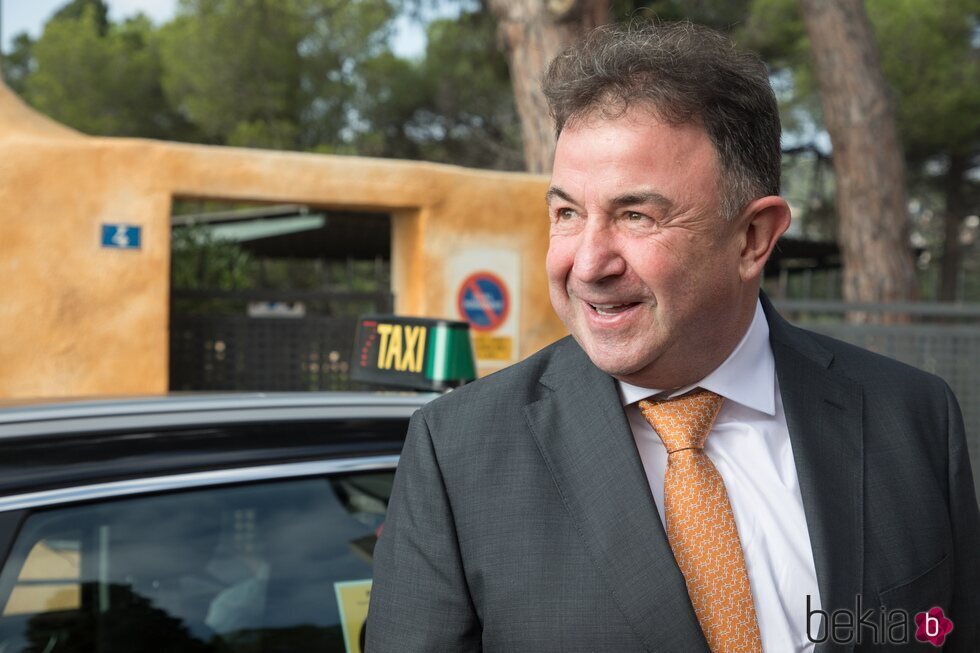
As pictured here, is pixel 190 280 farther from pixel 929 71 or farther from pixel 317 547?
pixel 929 71

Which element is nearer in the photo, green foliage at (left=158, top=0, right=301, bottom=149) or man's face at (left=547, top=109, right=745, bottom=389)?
man's face at (left=547, top=109, right=745, bottom=389)

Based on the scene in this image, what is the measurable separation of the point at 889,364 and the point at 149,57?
31.2 meters

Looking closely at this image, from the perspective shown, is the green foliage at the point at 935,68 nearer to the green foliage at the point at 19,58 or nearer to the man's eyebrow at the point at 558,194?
the man's eyebrow at the point at 558,194

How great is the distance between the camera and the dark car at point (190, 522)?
1784 mm

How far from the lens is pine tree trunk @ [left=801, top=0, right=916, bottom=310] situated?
33.8ft

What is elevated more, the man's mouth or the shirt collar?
the man's mouth

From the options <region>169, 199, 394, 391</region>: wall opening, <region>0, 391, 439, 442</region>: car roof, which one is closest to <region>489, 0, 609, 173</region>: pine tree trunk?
<region>169, 199, 394, 391</region>: wall opening

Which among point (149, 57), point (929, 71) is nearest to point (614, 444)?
point (929, 71)

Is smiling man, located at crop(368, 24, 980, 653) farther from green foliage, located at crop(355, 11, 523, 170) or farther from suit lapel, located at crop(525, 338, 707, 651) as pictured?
green foliage, located at crop(355, 11, 523, 170)

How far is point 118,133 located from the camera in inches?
1098

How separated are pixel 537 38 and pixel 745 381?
8.49 metres

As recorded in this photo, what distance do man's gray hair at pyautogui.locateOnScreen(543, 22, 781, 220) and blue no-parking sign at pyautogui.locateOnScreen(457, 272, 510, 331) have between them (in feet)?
23.1

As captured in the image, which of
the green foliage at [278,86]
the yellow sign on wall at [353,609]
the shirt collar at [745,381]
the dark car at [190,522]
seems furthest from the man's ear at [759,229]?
the green foliage at [278,86]

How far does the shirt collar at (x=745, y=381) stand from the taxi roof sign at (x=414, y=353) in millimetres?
953
